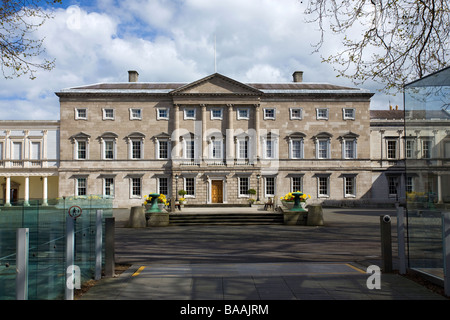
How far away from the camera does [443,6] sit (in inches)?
391

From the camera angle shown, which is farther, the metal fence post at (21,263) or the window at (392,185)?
the window at (392,185)

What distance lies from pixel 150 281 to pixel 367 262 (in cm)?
585

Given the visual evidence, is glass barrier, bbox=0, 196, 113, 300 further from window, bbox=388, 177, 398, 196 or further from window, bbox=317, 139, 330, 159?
window, bbox=388, 177, 398, 196

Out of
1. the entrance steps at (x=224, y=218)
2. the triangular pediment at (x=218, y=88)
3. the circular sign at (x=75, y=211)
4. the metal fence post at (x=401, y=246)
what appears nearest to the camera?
the circular sign at (x=75, y=211)

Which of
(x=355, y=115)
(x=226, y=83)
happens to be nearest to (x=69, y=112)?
(x=226, y=83)

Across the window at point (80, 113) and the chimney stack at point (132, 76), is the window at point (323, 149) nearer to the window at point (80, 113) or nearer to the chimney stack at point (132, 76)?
the chimney stack at point (132, 76)

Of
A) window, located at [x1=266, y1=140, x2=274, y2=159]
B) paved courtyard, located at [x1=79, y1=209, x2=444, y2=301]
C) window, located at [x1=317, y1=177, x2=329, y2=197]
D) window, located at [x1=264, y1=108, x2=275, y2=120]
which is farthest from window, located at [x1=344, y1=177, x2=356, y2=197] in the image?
paved courtyard, located at [x1=79, y1=209, x2=444, y2=301]

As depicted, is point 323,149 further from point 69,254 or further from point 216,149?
point 69,254

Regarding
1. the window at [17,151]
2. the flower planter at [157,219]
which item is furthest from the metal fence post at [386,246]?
the window at [17,151]

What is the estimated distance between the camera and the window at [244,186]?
39781 millimetres

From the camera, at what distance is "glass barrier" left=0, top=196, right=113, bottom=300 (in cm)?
607

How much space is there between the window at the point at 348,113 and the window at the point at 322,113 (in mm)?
1901

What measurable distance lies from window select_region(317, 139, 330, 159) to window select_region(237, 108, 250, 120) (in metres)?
7.99
